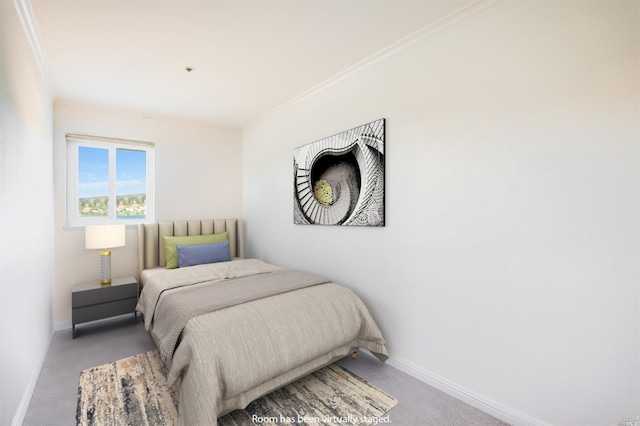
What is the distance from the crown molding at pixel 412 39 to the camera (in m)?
1.79

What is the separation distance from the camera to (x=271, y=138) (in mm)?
3738

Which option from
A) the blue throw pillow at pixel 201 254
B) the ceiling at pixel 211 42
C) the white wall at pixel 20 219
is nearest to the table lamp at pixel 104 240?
the white wall at pixel 20 219

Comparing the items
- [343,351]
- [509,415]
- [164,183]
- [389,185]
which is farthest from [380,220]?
[164,183]

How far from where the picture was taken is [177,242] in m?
3.46

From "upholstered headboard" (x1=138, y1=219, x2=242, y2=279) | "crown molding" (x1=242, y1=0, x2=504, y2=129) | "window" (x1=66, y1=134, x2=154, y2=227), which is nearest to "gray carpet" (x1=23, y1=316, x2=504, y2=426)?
"upholstered headboard" (x1=138, y1=219, x2=242, y2=279)

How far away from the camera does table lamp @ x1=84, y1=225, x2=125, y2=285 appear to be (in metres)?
2.98

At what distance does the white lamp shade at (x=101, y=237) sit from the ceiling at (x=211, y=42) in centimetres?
141

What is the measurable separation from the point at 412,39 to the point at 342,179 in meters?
1.24

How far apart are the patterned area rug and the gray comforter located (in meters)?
0.17

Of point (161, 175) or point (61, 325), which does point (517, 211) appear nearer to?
point (161, 175)

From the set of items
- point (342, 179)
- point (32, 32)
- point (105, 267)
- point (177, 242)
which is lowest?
point (105, 267)

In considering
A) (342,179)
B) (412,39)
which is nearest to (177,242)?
(342,179)

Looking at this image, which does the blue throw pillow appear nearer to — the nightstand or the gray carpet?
the nightstand

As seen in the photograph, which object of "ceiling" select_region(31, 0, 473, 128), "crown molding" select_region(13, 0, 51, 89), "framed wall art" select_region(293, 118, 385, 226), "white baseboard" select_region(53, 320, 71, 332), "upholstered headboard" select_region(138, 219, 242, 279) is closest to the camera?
"crown molding" select_region(13, 0, 51, 89)
